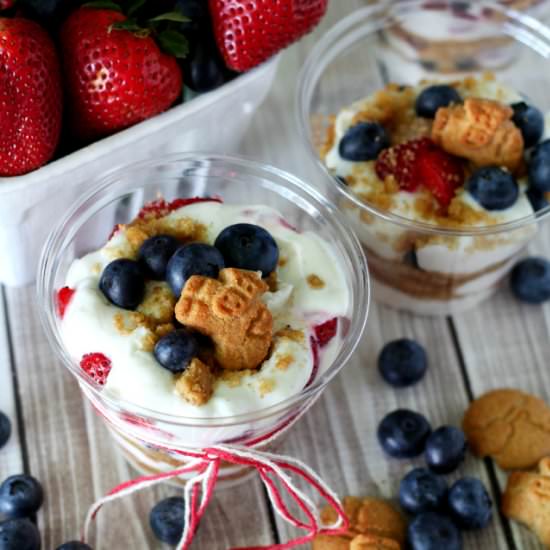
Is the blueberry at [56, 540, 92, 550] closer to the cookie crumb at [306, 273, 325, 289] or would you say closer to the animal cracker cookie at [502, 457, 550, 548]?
the cookie crumb at [306, 273, 325, 289]

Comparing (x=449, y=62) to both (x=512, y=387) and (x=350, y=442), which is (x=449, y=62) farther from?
(x=350, y=442)

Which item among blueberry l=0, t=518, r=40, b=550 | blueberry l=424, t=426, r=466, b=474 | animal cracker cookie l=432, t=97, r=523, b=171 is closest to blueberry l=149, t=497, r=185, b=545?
blueberry l=0, t=518, r=40, b=550

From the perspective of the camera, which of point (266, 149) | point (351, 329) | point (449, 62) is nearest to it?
point (351, 329)

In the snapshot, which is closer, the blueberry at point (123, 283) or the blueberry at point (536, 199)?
the blueberry at point (123, 283)

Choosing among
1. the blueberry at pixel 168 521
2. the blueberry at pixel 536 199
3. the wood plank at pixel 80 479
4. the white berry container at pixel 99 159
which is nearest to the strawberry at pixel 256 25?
the white berry container at pixel 99 159

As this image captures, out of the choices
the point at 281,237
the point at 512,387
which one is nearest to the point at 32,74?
the point at 281,237

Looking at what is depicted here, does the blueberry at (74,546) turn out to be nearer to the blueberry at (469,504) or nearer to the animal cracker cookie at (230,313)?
the animal cracker cookie at (230,313)
